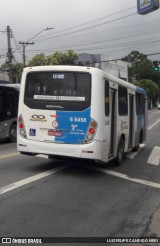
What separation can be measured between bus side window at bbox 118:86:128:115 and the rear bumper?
8.06 ft

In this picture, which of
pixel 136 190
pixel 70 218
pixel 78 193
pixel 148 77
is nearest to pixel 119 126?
pixel 136 190

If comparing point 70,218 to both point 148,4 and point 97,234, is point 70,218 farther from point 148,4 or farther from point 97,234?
point 148,4

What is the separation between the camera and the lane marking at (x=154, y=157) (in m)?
15.2

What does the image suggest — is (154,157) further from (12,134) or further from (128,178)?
(12,134)

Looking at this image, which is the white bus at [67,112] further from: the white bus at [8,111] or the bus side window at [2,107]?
the white bus at [8,111]

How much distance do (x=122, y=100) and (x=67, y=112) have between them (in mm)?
2802

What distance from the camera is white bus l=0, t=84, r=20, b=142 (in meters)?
20.6

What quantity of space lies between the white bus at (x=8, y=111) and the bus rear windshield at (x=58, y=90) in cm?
883

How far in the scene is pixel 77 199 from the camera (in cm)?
871

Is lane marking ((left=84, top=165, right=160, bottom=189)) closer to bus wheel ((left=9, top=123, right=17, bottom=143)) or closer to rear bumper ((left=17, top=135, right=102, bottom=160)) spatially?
rear bumper ((left=17, top=135, right=102, bottom=160))

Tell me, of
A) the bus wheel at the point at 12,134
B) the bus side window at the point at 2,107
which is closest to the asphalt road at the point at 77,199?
the bus side window at the point at 2,107

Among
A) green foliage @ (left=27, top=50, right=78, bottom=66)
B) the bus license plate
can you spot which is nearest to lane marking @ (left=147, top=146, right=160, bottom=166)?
the bus license plate

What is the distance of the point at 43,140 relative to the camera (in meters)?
11.5

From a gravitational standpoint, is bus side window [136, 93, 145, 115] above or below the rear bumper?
above
